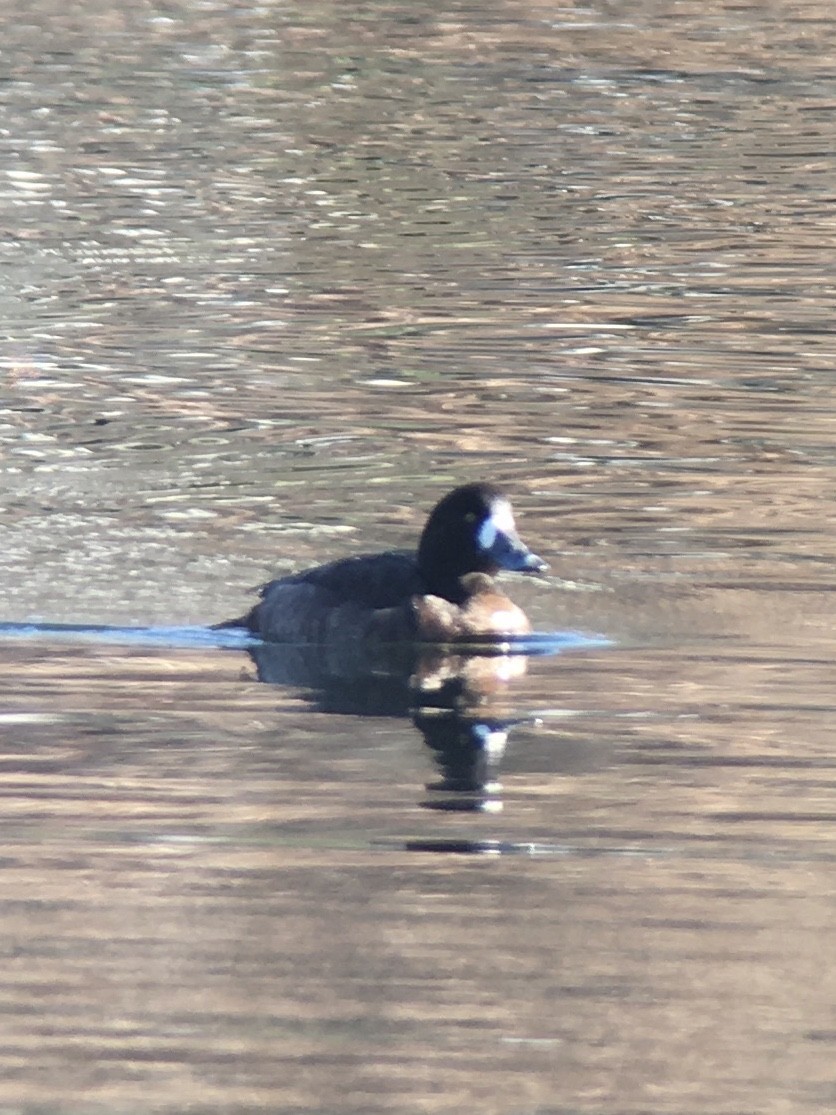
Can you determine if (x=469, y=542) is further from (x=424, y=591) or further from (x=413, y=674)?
(x=413, y=674)

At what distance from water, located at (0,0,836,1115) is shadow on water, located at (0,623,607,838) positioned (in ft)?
0.12

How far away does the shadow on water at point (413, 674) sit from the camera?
35.9 ft

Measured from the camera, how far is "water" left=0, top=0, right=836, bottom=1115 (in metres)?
7.47

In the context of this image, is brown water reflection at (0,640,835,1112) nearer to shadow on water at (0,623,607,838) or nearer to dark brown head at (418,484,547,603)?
shadow on water at (0,623,607,838)

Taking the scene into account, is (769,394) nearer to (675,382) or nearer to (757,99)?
(675,382)

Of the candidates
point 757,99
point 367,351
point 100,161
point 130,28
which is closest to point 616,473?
point 367,351

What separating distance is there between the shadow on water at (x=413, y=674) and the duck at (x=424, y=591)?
77 mm

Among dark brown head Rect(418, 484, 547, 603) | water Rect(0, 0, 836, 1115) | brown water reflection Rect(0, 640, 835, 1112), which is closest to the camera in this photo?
brown water reflection Rect(0, 640, 835, 1112)

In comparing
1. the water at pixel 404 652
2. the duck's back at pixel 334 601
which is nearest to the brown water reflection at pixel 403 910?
the water at pixel 404 652

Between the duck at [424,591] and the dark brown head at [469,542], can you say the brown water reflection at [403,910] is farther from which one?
the dark brown head at [469,542]

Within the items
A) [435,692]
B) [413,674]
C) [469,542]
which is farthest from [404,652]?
[435,692]

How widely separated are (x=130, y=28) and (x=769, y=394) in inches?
809

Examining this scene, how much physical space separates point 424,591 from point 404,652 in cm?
36

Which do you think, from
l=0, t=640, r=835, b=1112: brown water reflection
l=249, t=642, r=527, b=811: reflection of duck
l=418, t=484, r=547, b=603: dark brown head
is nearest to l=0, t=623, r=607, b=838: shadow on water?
l=249, t=642, r=527, b=811: reflection of duck
